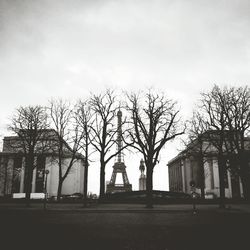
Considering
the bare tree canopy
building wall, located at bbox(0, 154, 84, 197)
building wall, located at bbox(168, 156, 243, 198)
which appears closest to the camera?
the bare tree canopy

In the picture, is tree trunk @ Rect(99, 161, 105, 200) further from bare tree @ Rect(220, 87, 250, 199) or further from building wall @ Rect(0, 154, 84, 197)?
building wall @ Rect(0, 154, 84, 197)

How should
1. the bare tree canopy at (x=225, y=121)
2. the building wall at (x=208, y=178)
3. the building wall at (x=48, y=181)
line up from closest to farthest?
the bare tree canopy at (x=225, y=121)
the building wall at (x=208, y=178)
the building wall at (x=48, y=181)

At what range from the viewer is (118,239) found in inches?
343

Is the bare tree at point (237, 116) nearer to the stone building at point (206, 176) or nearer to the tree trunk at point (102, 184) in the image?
the stone building at point (206, 176)

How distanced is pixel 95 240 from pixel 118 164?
76.1 m

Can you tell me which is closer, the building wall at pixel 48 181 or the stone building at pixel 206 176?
the stone building at pixel 206 176

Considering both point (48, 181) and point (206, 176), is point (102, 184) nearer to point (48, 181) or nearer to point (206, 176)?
point (206, 176)

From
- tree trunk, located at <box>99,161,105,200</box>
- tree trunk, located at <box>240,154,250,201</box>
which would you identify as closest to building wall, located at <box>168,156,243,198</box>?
tree trunk, located at <box>240,154,250,201</box>

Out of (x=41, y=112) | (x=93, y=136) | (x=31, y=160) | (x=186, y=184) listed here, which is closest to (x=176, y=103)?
(x=93, y=136)

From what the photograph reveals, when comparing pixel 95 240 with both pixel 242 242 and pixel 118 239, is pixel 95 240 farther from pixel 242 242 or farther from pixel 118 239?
pixel 242 242

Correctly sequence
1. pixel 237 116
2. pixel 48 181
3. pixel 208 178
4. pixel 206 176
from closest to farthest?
pixel 237 116 → pixel 206 176 → pixel 208 178 → pixel 48 181

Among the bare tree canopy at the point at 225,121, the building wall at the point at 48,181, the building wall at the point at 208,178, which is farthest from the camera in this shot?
the building wall at the point at 48,181

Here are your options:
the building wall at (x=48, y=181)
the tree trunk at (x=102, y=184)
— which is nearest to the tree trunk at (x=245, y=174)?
the tree trunk at (x=102, y=184)

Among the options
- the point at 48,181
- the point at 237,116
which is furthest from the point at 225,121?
the point at 48,181
